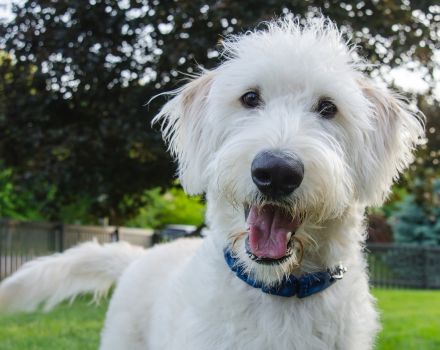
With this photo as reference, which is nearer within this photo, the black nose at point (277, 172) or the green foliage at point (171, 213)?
the black nose at point (277, 172)

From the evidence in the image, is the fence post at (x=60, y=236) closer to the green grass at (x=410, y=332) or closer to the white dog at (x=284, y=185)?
the green grass at (x=410, y=332)

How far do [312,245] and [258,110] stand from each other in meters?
0.66

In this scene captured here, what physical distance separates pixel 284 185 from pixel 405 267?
22902 millimetres

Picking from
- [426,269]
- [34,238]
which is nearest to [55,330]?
[34,238]

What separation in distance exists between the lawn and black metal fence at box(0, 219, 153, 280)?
4264mm

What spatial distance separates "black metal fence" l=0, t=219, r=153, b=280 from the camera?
45.0ft

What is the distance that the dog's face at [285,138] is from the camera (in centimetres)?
254

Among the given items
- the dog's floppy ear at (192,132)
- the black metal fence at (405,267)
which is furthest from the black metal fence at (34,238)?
the black metal fence at (405,267)

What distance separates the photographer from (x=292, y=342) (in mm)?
2803

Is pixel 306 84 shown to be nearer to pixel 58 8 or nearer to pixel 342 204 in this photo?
pixel 342 204

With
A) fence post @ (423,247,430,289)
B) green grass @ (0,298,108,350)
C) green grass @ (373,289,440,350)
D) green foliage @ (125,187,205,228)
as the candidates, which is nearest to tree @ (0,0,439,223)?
green grass @ (0,298,108,350)

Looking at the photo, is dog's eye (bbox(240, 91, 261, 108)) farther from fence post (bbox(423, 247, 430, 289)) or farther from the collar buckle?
fence post (bbox(423, 247, 430, 289))

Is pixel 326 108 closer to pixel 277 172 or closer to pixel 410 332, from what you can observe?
pixel 277 172

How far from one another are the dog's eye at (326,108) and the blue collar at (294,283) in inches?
28.3
